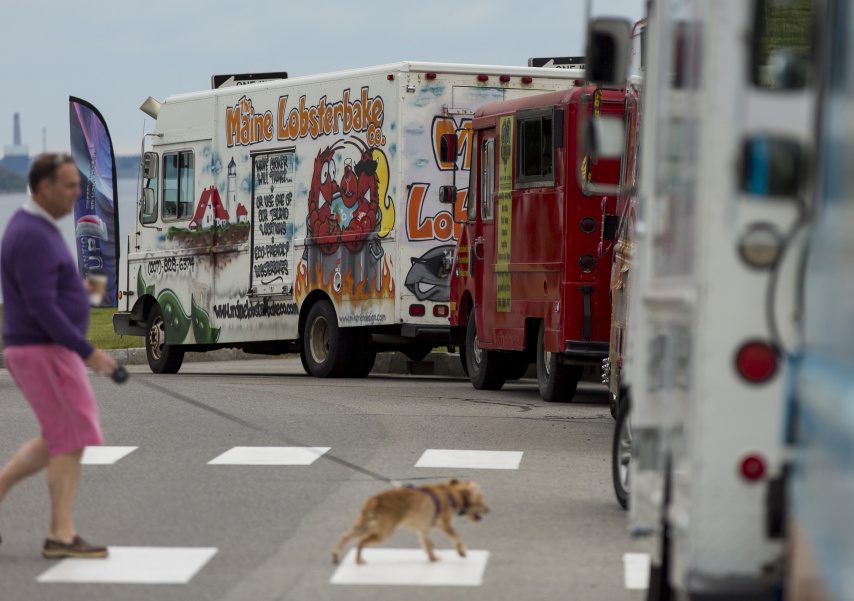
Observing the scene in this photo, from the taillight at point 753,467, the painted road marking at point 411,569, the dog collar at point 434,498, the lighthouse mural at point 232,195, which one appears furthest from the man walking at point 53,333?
the lighthouse mural at point 232,195

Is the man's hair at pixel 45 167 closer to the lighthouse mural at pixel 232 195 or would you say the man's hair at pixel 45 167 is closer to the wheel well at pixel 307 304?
the wheel well at pixel 307 304

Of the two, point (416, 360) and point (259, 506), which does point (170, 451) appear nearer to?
point (259, 506)

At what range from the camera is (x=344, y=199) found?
2153 cm

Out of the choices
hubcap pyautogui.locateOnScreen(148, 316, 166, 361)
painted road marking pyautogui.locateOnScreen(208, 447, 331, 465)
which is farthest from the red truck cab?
hubcap pyautogui.locateOnScreen(148, 316, 166, 361)

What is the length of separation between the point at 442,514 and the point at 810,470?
4.31 m

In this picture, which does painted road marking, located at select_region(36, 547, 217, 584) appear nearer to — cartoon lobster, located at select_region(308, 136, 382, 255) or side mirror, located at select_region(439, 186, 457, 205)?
side mirror, located at select_region(439, 186, 457, 205)

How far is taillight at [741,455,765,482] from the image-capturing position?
490 centimetres

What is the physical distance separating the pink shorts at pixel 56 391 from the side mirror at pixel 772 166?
13.8 ft

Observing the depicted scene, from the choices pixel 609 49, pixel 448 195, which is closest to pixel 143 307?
pixel 448 195

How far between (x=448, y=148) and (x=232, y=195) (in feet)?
13.5

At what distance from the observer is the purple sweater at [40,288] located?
26.6 feet

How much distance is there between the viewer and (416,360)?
24984 millimetres

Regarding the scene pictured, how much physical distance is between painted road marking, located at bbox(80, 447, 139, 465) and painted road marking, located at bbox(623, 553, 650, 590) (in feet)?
15.5

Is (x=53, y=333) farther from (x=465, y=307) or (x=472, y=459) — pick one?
(x=465, y=307)
